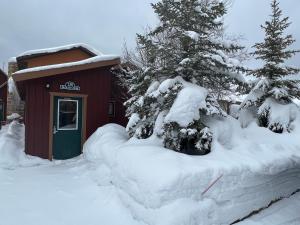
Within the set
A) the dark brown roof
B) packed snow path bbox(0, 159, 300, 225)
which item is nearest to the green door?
packed snow path bbox(0, 159, 300, 225)

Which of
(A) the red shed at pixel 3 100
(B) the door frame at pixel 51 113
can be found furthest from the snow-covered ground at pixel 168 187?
(A) the red shed at pixel 3 100

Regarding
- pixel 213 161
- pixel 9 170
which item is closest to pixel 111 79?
pixel 9 170

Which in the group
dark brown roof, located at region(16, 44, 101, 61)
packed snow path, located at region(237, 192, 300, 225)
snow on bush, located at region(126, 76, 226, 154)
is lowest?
packed snow path, located at region(237, 192, 300, 225)

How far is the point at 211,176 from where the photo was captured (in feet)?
18.5

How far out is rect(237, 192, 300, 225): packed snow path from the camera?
19.6 ft

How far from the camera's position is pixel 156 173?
17.8 ft

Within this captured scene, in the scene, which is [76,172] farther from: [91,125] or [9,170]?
[91,125]

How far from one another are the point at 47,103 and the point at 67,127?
105 cm

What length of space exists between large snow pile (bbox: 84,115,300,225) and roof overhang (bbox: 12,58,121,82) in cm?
345

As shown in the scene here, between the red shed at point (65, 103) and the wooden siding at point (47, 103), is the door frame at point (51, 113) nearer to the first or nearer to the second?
the red shed at point (65, 103)

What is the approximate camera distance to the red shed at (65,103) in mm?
10141

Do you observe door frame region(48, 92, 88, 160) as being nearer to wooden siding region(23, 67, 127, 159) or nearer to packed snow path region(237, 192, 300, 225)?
wooden siding region(23, 67, 127, 159)

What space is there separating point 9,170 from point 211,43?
637 cm

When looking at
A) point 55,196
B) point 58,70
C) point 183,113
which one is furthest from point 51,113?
point 183,113
